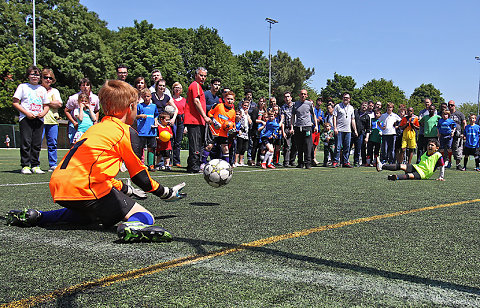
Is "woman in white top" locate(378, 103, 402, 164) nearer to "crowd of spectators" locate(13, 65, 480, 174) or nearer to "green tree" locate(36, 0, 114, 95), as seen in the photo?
"crowd of spectators" locate(13, 65, 480, 174)

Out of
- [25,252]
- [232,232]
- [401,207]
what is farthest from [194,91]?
[25,252]

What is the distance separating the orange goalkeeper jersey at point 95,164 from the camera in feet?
11.6

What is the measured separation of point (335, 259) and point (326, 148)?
12111 mm

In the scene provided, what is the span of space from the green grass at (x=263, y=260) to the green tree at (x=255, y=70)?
64.7m

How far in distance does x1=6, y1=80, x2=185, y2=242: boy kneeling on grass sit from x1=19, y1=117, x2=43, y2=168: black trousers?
18.2 feet

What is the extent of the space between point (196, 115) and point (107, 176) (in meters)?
6.13

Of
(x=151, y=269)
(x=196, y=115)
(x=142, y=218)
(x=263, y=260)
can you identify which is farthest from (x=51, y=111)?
(x=263, y=260)

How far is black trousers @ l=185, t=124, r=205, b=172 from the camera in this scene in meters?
9.70

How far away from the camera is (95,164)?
3.54m

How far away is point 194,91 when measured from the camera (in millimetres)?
9492

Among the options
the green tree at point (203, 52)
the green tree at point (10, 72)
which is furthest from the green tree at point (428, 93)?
the green tree at point (10, 72)

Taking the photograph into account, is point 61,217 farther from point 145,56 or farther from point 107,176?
point 145,56

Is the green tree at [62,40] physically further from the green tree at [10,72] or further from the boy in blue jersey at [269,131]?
the boy in blue jersey at [269,131]

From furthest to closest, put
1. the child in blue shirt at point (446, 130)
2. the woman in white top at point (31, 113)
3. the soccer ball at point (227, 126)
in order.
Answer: the child in blue shirt at point (446, 130) → the soccer ball at point (227, 126) → the woman in white top at point (31, 113)
